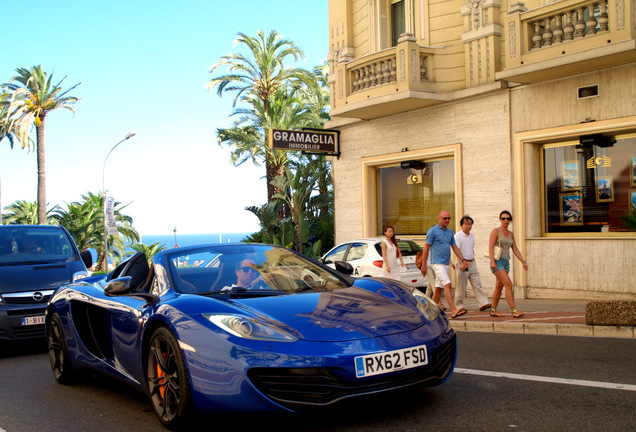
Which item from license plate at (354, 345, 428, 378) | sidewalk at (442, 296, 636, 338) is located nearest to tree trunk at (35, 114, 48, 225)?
sidewalk at (442, 296, 636, 338)

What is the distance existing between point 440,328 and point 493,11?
12320 millimetres

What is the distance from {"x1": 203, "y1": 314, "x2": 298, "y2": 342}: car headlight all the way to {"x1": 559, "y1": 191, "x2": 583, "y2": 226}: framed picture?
1137 cm

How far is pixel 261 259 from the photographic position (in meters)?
5.63

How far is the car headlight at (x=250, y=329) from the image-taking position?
422cm

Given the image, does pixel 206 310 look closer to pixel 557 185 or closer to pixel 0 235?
pixel 0 235

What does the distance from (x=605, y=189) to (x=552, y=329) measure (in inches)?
219

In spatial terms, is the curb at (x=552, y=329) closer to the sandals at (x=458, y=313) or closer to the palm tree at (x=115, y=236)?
the sandals at (x=458, y=313)

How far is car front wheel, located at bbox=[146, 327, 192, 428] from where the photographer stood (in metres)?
4.37

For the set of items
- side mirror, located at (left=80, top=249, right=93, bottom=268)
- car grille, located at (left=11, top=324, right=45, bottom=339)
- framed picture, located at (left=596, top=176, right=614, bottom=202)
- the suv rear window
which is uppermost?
framed picture, located at (left=596, top=176, right=614, bottom=202)

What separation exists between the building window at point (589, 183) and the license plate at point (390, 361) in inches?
396

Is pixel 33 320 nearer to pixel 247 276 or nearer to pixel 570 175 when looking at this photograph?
pixel 247 276

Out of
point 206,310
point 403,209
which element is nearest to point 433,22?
point 403,209

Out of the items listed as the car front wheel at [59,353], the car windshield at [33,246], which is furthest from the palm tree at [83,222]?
the car front wheel at [59,353]

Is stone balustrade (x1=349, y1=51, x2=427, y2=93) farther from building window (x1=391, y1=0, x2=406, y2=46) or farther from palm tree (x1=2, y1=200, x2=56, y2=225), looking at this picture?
palm tree (x1=2, y1=200, x2=56, y2=225)
